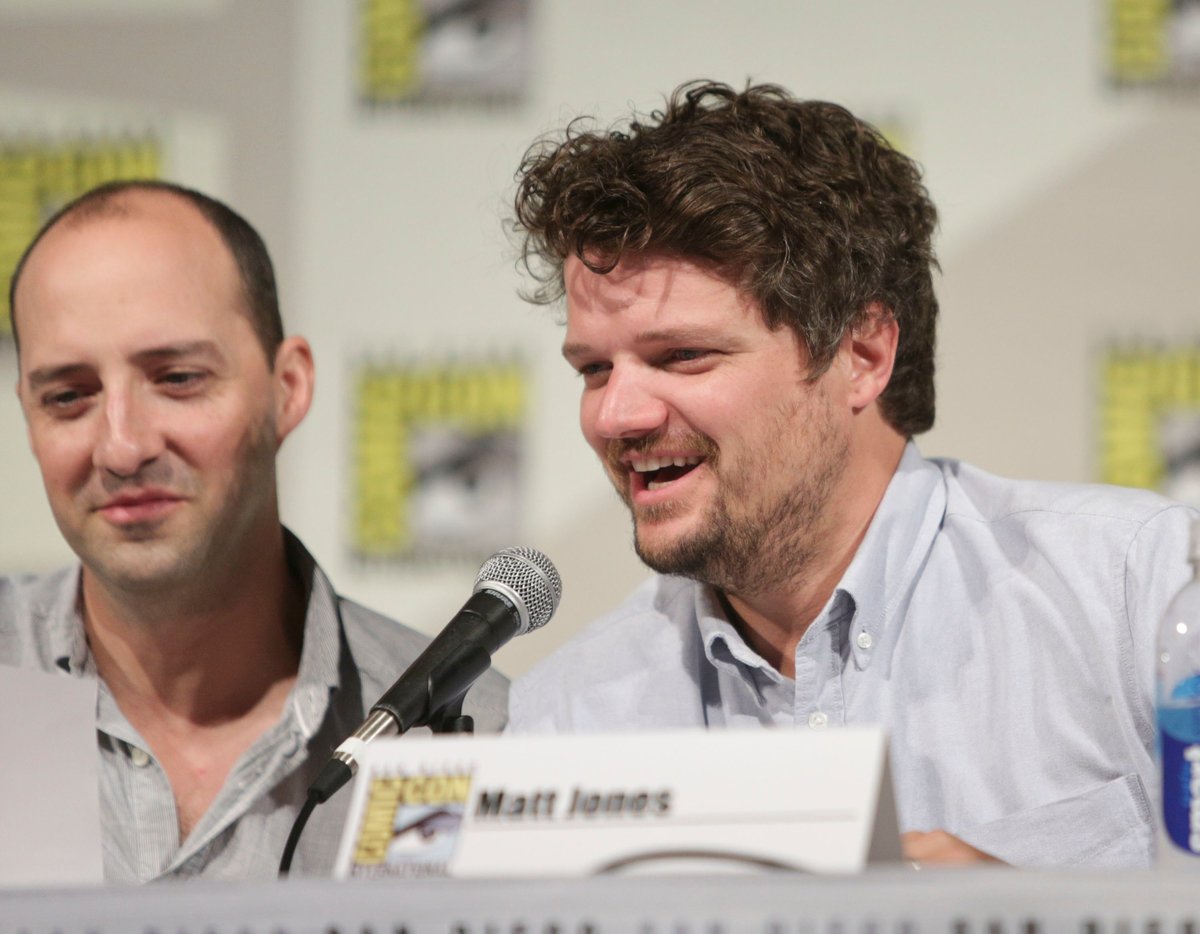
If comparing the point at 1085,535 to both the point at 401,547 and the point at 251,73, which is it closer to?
the point at 401,547

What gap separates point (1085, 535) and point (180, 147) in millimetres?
1624

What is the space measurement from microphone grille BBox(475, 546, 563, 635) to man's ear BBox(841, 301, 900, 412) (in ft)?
1.74

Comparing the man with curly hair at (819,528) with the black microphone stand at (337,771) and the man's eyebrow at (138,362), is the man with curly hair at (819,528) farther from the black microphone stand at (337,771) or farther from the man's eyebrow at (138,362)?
the man's eyebrow at (138,362)

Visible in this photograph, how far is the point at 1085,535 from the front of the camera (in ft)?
5.02

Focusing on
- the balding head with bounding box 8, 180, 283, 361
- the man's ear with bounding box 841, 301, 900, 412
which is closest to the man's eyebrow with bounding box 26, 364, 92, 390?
the balding head with bounding box 8, 180, 283, 361

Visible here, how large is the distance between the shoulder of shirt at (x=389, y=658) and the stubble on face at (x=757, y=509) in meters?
0.38

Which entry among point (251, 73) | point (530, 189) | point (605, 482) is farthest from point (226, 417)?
point (251, 73)

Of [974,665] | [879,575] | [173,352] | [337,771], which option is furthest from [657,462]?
[173,352]

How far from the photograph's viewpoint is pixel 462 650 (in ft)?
3.99

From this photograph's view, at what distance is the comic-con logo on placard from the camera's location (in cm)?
86

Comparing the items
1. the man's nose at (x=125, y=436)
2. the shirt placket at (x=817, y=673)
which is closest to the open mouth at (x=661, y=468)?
the shirt placket at (x=817, y=673)

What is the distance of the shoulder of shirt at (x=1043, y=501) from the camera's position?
1521 mm

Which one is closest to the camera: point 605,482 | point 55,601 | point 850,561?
point 850,561

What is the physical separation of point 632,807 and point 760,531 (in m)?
0.77
